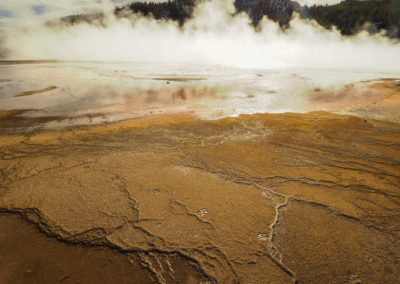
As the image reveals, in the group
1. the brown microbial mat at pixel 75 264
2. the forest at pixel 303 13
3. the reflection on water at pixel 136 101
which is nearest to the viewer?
the brown microbial mat at pixel 75 264

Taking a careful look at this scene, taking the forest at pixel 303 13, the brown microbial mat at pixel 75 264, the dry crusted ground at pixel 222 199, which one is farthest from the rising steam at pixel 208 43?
the brown microbial mat at pixel 75 264

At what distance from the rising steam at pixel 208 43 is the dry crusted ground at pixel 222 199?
26.5 metres

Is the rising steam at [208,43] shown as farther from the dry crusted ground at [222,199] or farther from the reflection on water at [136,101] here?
the dry crusted ground at [222,199]

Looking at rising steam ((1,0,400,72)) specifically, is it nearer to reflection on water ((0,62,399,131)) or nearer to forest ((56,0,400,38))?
forest ((56,0,400,38))

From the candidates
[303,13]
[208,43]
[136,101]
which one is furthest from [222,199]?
[303,13]

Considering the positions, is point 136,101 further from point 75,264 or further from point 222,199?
point 75,264

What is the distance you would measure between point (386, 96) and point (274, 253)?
444 inches

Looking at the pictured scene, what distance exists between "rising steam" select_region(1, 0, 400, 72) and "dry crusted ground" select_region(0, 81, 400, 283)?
87.0ft

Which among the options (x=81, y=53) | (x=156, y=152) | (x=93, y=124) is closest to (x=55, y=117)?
(x=93, y=124)

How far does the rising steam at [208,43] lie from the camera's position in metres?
32.9

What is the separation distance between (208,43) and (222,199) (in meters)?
43.6

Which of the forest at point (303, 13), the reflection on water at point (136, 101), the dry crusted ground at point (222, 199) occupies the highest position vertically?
the forest at point (303, 13)

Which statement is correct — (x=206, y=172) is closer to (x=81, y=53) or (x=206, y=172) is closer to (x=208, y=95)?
(x=208, y=95)

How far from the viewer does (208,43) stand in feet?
137
